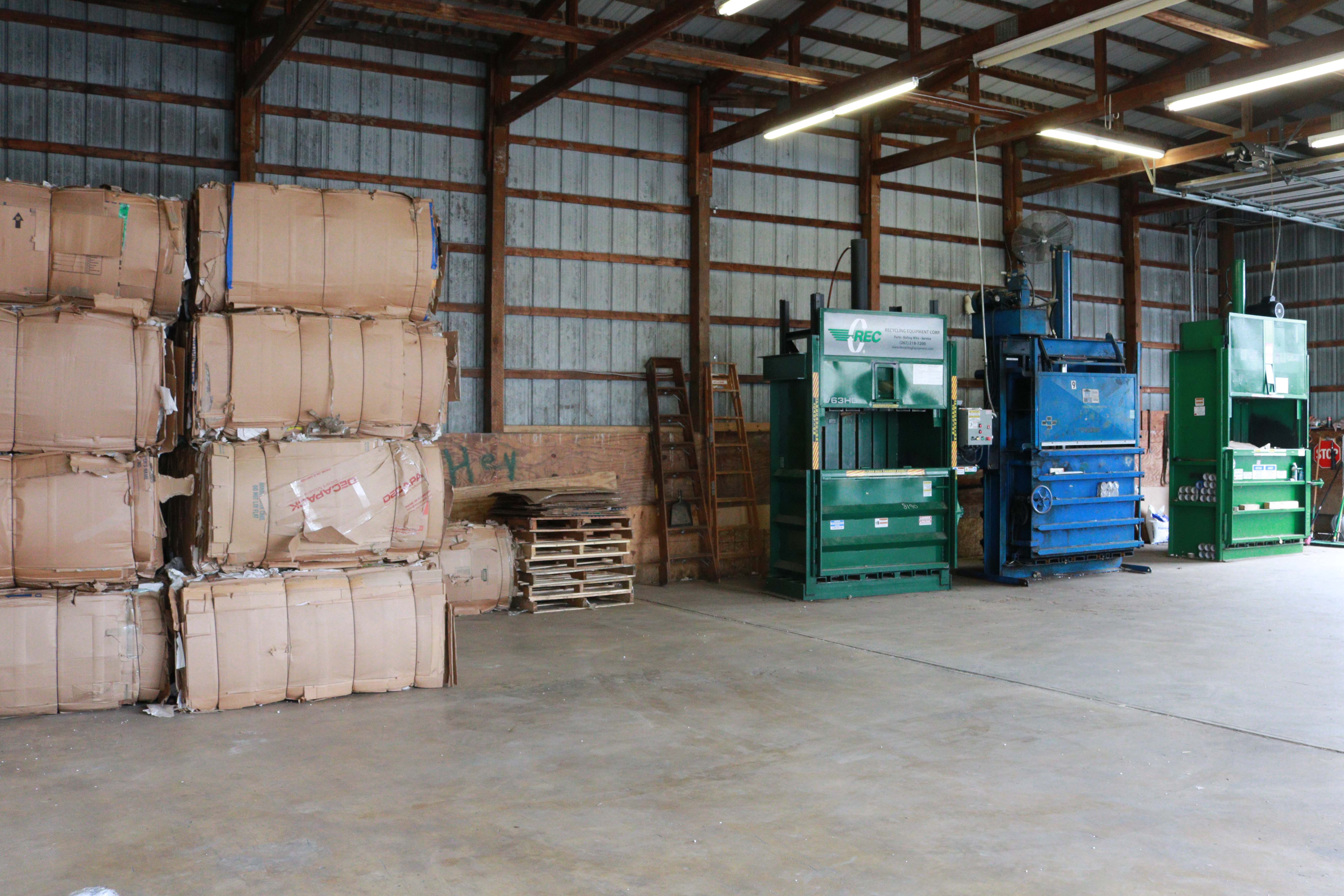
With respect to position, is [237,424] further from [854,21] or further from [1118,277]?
[1118,277]

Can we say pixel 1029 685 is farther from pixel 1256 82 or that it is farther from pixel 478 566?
pixel 1256 82

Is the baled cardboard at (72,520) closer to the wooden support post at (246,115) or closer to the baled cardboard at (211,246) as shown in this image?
the baled cardboard at (211,246)

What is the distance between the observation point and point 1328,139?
1064cm

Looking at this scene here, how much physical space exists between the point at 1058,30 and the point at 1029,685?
4.98 metres

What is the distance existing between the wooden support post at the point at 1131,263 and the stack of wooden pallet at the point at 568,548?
9.83 m

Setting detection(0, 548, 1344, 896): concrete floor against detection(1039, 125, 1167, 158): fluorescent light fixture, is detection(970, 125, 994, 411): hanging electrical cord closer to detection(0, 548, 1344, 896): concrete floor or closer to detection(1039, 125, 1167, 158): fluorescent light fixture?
detection(1039, 125, 1167, 158): fluorescent light fixture

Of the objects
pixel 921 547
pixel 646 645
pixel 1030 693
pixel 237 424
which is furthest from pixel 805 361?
pixel 237 424

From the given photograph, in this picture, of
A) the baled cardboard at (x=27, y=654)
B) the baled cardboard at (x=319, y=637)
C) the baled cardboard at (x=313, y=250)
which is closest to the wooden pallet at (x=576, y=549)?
the baled cardboard at (x=319, y=637)

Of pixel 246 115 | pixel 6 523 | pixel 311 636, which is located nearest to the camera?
pixel 6 523

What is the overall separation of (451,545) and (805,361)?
3.90 metres

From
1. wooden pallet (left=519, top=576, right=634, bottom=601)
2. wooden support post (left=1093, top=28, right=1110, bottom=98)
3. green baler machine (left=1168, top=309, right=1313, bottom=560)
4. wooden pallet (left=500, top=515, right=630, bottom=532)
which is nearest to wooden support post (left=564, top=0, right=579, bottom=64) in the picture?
wooden pallet (left=500, top=515, right=630, bottom=532)

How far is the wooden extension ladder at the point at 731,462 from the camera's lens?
451 inches

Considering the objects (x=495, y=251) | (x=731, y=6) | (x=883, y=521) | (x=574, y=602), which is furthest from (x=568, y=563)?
(x=731, y=6)

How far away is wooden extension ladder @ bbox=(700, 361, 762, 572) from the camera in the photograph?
11461mm
